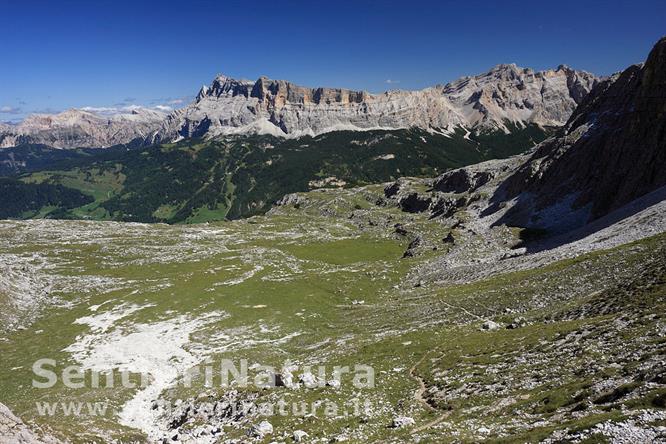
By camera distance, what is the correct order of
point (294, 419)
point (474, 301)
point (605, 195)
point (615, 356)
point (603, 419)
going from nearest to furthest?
point (603, 419)
point (615, 356)
point (294, 419)
point (474, 301)
point (605, 195)

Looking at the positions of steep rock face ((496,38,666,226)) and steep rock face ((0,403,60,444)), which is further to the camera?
steep rock face ((496,38,666,226))

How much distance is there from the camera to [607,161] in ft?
381

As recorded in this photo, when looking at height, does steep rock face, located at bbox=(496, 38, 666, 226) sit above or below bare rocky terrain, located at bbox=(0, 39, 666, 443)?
above

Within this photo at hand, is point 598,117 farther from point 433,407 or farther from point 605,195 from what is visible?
point 433,407

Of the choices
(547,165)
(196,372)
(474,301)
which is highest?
(547,165)

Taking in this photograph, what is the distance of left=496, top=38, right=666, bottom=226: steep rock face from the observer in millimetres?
98312

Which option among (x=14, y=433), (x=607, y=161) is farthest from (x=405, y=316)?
(x=607, y=161)

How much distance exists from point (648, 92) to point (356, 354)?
366ft

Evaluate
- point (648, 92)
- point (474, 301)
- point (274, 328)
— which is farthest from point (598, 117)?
point (274, 328)

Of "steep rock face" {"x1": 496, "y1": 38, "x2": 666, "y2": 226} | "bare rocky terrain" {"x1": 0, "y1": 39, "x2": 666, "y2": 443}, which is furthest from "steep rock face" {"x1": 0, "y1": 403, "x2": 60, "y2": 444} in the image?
"steep rock face" {"x1": 496, "y1": 38, "x2": 666, "y2": 226}

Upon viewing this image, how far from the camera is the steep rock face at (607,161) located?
98.3 metres

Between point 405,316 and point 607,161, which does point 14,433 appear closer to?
point 405,316

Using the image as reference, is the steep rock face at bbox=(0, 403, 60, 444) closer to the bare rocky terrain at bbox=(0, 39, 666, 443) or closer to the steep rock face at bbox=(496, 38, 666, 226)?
the bare rocky terrain at bbox=(0, 39, 666, 443)

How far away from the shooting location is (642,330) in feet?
110
